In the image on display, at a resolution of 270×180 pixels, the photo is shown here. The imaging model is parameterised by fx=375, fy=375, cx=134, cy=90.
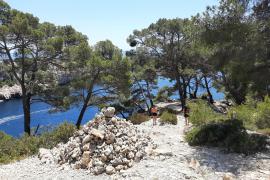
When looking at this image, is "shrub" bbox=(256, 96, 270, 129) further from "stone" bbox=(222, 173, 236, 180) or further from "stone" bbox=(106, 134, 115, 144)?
"stone" bbox=(106, 134, 115, 144)

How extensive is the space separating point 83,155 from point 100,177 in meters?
1.33

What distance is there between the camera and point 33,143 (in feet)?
52.7

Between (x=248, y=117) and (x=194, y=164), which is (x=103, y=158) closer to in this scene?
(x=194, y=164)

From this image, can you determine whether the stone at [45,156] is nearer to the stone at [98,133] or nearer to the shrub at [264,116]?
the stone at [98,133]

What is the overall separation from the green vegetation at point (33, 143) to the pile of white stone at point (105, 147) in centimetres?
195

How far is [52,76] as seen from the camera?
86.9ft

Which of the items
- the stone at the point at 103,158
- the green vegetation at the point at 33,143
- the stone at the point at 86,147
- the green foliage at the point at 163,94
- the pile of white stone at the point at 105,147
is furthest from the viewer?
the green foliage at the point at 163,94

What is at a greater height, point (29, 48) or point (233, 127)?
point (29, 48)

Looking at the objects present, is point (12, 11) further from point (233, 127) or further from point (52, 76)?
point (233, 127)

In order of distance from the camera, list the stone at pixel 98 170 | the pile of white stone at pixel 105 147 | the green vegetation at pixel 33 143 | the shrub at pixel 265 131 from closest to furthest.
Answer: the stone at pixel 98 170, the pile of white stone at pixel 105 147, the green vegetation at pixel 33 143, the shrub at pixel 265 131

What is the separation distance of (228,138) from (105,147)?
4.34 m

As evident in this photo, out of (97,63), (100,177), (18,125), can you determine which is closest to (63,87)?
(97,63)

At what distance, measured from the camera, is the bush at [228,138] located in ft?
41.8

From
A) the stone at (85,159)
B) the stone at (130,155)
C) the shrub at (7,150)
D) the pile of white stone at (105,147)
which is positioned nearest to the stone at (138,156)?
the pile of white stone at (105,147)
